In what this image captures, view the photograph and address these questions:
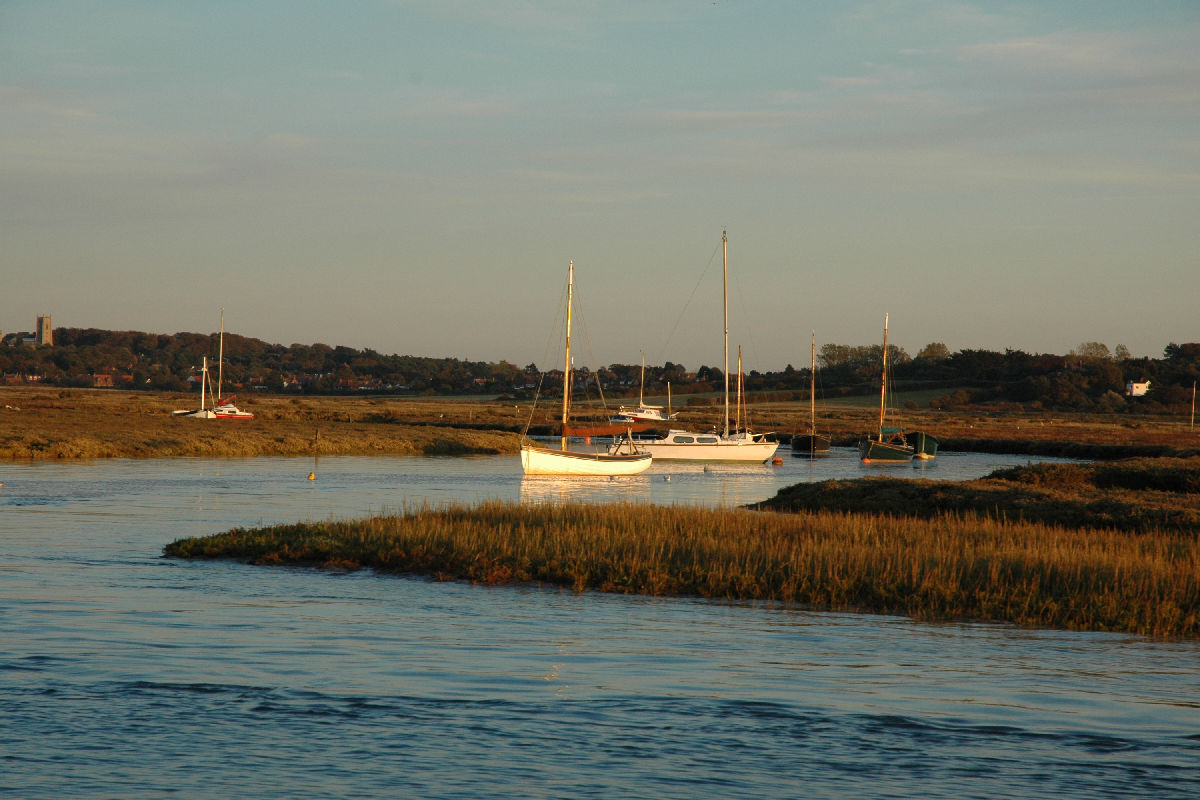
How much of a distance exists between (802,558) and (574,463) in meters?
38.3

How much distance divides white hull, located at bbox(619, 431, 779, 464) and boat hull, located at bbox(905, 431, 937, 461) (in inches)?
427

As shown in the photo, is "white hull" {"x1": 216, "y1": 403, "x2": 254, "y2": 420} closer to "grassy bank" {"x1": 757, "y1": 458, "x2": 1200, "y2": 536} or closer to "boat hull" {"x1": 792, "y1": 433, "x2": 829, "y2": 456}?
"boat hull" {"x1": 792, "y1": 433, "x2": 829, "y2": 456}

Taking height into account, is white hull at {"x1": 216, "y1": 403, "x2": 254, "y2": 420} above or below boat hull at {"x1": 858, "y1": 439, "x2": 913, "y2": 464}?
above

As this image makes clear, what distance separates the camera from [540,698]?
12.9 meters

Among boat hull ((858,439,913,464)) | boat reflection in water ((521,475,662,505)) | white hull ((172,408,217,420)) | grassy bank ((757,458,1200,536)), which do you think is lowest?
boat reflection in water ((521,475,662,505))

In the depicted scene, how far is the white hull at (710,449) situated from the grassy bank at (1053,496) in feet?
99.7

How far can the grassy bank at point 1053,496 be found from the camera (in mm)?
30719

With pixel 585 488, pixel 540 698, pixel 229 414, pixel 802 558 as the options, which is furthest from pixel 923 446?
pixel 540 698

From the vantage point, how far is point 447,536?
25.5 metres

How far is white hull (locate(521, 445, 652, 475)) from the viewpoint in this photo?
58.7 meters

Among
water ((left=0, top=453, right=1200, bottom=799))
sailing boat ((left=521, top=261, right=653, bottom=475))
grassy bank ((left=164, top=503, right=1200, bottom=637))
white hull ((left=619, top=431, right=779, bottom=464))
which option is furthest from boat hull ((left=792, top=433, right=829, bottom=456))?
water ((left=0, top=453, right=1200, bottom=799))

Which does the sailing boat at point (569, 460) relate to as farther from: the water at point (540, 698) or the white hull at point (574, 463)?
the water at point (540, 698)

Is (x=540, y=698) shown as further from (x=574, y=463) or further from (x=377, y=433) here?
(x=377, y=433)

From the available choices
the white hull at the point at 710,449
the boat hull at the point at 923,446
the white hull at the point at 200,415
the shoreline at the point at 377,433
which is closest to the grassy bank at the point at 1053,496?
the shoreline at the point at 377,433
